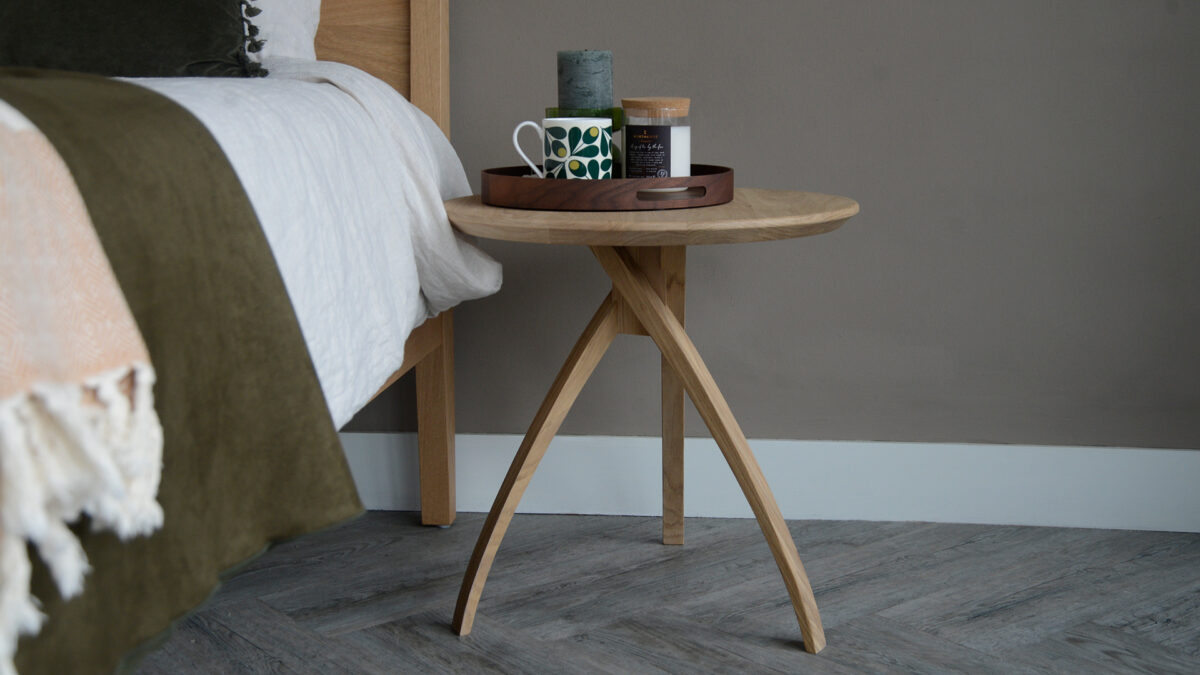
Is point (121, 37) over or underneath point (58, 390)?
over

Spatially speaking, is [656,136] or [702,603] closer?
[656,136]

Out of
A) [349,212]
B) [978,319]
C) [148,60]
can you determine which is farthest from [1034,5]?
[148,60]

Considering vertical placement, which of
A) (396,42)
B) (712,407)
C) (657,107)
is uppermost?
(396,42)

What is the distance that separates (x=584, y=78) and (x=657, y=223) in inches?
12.8

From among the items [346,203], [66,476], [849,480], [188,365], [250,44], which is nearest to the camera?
[66,476]

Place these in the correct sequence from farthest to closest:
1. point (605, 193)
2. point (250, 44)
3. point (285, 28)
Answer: point (285, 28), point (250, 44), point (605, 193)

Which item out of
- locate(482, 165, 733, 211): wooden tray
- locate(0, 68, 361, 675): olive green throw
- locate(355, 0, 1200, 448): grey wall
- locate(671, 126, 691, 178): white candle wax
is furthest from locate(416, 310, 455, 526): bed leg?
locate(0, 68, 361, 675): olive green throw

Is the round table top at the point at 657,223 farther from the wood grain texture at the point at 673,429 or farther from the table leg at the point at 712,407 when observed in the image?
the wood grain texture at the point at 673,429

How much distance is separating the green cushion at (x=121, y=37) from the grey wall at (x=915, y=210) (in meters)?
0.48

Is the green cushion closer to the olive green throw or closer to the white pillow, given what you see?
the white pillow

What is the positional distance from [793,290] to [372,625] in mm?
849

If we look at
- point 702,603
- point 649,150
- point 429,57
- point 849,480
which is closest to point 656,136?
point 649,150

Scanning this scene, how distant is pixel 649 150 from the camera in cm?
127

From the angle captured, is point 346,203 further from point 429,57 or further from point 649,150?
point 429,57
